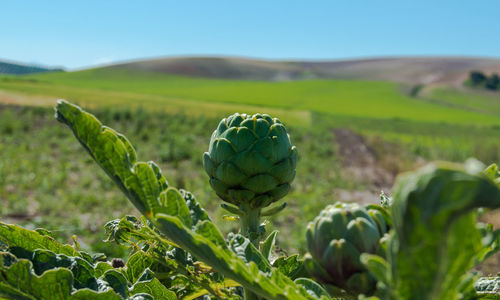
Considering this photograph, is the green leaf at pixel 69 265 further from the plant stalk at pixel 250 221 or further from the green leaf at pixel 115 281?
the plant stalk at pixel 250 221

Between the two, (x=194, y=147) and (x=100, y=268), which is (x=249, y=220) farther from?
(x=194, y=147)

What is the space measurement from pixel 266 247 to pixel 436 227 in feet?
1.03

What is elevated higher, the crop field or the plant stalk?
the plant stalk

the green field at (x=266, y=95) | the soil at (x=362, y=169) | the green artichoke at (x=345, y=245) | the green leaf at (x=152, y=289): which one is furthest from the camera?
the green field at (x=266, y=95)

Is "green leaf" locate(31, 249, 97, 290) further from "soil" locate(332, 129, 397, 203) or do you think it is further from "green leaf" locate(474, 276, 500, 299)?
"soil" locate(332, 129, 397, 203)

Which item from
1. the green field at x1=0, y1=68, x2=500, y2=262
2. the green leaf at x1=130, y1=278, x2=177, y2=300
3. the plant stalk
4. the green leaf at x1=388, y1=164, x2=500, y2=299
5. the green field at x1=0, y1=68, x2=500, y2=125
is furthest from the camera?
the green field at x1=0, y1=68, x2=500, y2=125

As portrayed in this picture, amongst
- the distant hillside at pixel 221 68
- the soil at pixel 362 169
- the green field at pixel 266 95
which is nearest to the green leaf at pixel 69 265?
the soil at pixel 362 169

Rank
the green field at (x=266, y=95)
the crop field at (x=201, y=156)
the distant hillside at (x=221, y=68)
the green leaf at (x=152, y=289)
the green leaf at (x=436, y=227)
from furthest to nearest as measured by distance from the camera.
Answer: the distant hillside at (x=221, y=68), the green field at (x=266, y=95), the crop field at (x=201, y=156), the green leaf at (x=152, y=289), the green leaf at (x=436, y=227)

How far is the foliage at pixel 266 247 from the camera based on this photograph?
0.74ft

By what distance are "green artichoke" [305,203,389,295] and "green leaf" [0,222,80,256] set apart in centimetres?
29

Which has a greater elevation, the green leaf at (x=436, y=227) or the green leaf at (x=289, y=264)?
the green leaf at (x=436, y=227)

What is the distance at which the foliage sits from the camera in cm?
22

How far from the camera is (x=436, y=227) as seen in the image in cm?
23

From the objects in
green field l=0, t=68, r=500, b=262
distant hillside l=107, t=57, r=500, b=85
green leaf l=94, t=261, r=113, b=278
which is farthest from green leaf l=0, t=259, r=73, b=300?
distant hillside l=107, t=57, r=500, b=85
